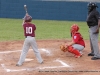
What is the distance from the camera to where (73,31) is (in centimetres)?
973

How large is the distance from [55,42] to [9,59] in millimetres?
3171

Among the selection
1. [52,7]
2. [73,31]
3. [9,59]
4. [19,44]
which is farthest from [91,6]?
[52,7]

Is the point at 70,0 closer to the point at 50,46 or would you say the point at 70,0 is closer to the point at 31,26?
the point at 50,46

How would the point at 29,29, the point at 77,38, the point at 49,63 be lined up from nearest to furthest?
the point at 29,29 < the point at 49,63 < the point at 77,38

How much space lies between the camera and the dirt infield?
793 centimetres

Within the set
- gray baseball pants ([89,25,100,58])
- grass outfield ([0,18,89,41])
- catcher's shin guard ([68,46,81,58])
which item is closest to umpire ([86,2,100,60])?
gray baseball pants ([89,25,100,58])

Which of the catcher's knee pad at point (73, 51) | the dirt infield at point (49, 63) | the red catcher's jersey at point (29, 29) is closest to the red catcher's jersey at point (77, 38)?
the catcher's knee pad at point (73, 51)

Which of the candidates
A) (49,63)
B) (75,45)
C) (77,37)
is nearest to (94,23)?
(77,37)

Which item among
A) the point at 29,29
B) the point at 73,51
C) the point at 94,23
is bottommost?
the point at 73,51

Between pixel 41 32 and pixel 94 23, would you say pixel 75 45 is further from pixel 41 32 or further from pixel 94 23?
pixel 41 32

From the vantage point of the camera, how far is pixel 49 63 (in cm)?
888

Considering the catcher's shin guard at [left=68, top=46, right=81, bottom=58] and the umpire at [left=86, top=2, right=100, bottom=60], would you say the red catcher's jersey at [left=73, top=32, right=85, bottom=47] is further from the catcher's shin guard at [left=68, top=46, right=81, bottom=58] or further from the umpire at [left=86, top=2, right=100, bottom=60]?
the umpire at [left=86, top=2, right=100, bottom=60]

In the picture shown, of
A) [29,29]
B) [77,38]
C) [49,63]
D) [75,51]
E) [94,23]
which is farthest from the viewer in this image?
[77,38]

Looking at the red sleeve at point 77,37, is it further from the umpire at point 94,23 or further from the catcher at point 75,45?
the umpire at point 94,23
